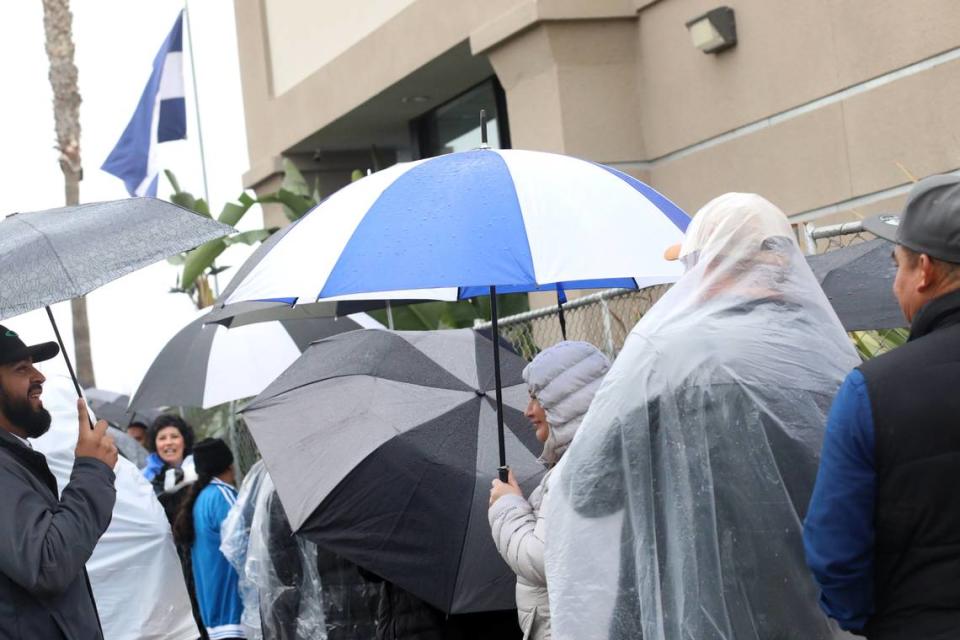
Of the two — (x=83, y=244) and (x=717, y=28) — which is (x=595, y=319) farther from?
(x=83, y=244)

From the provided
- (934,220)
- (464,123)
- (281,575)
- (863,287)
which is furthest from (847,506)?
(464,123)

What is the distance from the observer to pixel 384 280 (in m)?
4.16

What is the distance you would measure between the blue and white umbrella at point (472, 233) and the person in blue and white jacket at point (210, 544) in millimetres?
3108

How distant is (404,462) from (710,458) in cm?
181

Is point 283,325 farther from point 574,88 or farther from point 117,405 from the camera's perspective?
point 117,405

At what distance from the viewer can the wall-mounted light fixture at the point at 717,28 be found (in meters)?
9.07

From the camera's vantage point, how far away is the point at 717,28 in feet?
29.8

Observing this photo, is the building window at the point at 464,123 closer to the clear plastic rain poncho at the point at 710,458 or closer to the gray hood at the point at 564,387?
the gray hood at the point at 564,387

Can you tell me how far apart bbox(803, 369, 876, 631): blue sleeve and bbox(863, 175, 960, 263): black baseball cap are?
13.1 inches

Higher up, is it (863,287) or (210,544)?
(863,287)

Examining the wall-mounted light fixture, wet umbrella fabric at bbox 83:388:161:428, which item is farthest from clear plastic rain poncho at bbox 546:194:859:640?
wet umbrella fabric at bbox 83:388:161:428

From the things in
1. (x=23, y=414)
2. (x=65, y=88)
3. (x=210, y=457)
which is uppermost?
(x=65, y=88)

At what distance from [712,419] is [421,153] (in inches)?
452

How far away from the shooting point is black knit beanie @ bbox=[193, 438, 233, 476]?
300 inches
